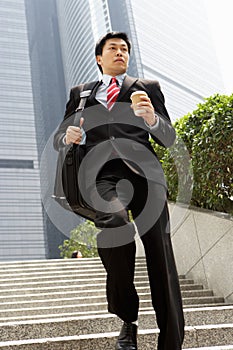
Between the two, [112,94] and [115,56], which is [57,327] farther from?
[115,56]

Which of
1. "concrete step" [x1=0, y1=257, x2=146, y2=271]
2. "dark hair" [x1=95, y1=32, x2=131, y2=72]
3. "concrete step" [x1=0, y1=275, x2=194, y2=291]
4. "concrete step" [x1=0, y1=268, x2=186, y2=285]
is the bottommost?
"concrete step" [x1=0, y1=275, x2=194, y2=291]

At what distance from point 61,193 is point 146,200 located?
1.39 feet

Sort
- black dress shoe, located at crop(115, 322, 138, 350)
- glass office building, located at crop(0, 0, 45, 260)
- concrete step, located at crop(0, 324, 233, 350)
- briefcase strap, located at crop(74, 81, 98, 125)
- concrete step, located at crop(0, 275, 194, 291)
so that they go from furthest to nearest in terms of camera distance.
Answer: glass office building, located at crop(0, 0, 45, 260) < concrete step, located at crop(0, 275, 194, 291) < concrete step, located at crop(0, 324, 233, 350) < briefcase strap, located at crop(74, 81, 98, 125) < black dress shoe, located at crop(115, 322, 138, 350)

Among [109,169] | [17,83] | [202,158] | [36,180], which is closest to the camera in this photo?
[109,169]

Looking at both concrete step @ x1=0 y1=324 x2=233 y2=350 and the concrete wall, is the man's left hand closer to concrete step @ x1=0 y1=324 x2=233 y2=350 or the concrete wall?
concrete step @ x1=0 y1=324 x2=233 y2=350

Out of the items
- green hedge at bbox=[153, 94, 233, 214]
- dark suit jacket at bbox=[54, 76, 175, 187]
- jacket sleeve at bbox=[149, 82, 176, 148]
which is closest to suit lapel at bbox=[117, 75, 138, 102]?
dark suit jacket at bbox=[54, 76, 175, 187]

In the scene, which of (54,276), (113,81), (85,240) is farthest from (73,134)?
(85,240)

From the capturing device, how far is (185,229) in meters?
5.83

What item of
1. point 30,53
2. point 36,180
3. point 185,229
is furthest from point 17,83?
point 185,229

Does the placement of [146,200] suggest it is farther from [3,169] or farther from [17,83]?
[17,83]

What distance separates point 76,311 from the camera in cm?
402

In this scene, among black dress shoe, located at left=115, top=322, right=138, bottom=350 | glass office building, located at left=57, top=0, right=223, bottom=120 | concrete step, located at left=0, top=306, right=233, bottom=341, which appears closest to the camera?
black dress shoe, located at left=115, top=322, right=138, bottom=350

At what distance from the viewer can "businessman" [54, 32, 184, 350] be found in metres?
1.87

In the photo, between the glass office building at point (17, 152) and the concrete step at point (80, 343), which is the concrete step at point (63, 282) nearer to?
the concrete step at point (80, 343)
